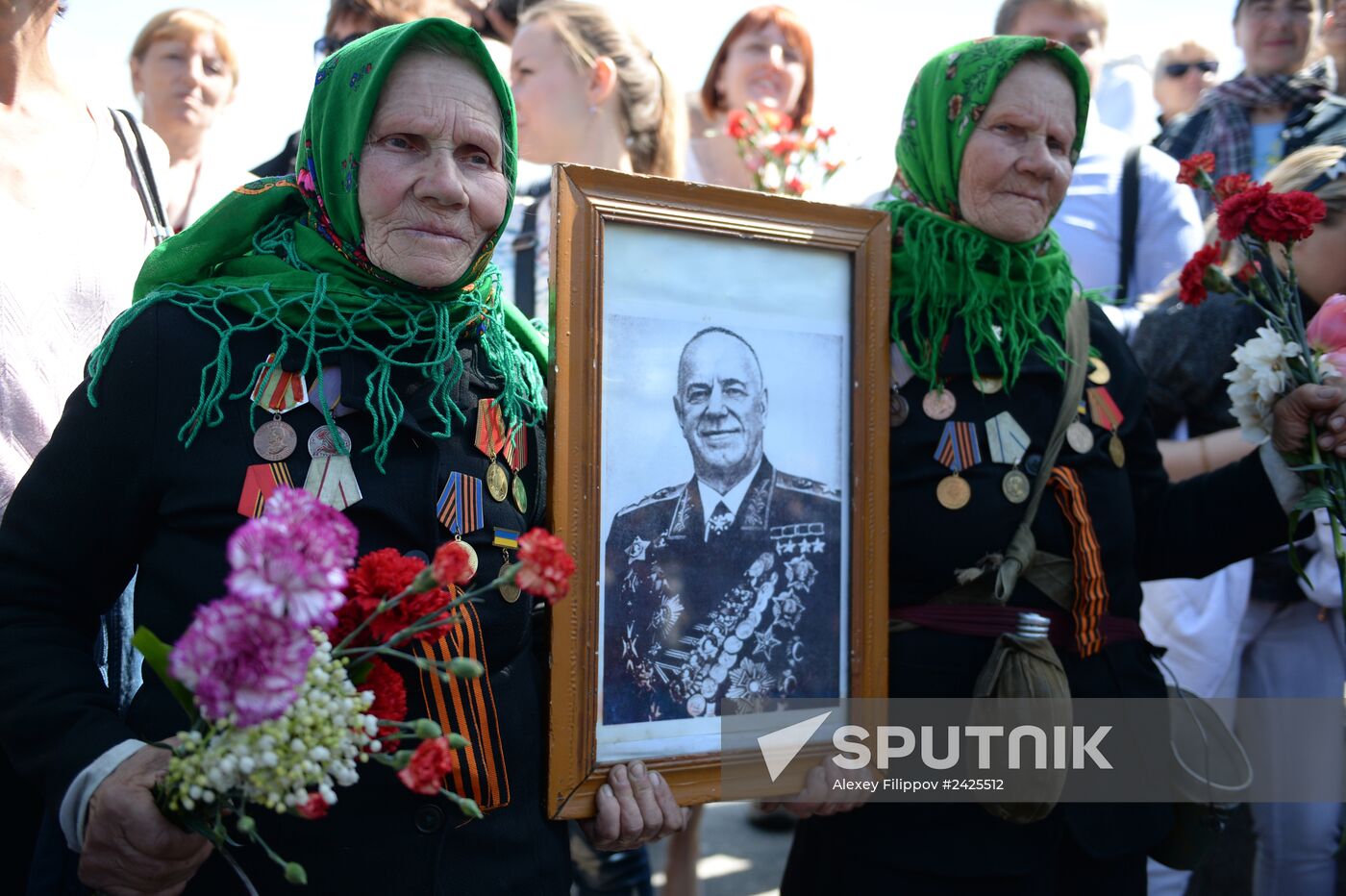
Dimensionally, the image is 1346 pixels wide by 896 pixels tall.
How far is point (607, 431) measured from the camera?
6.72 feet

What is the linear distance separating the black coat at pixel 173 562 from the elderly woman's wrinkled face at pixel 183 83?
2.41 m

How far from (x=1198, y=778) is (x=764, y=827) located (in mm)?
2912

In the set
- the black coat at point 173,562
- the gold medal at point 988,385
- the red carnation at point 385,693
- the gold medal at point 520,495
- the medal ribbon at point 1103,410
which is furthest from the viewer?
the medal ribbon at point 1103,410

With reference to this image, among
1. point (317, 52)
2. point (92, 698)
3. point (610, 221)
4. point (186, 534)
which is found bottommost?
point (92, 698)

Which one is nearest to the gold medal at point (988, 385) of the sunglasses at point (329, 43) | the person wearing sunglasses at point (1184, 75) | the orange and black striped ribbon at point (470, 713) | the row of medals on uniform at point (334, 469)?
the row of medals on uniform at point (334, 469)

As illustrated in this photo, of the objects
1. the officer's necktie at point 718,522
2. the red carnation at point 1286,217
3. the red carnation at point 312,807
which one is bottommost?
the red carnation at point 312,807

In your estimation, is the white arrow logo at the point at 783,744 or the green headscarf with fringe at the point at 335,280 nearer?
the green headscarf with fringe at the point at 335,280

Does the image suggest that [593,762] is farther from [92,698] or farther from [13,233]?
[13,233]

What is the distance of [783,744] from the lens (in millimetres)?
2178

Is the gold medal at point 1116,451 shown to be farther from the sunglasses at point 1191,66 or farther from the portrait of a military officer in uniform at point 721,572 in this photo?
the sunglasses at point 1191,66

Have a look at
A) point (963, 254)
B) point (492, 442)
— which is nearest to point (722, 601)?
point (492, 442)

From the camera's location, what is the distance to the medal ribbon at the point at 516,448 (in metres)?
2.01

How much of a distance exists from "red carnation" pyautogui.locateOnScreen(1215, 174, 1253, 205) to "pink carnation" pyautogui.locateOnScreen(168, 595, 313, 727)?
216 cm

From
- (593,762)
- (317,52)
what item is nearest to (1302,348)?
(593,762)
